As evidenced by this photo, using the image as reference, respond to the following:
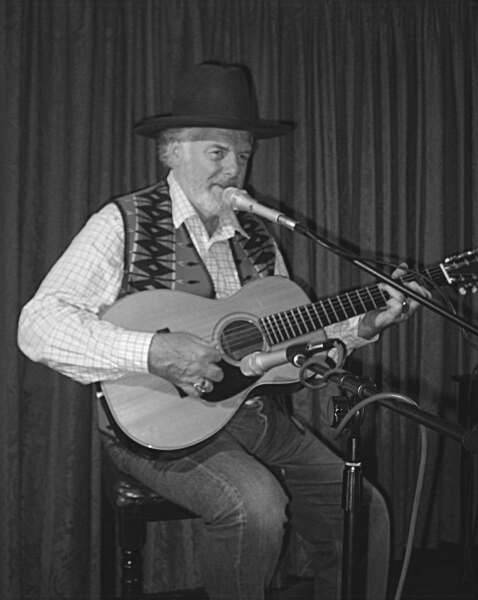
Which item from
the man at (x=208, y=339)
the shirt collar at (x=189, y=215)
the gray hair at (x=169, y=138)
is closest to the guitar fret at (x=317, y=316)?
the man at (x=208, y=339)

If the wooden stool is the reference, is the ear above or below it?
above

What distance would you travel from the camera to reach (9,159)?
2562 millimetres

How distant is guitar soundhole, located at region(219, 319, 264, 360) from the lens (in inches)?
78.0

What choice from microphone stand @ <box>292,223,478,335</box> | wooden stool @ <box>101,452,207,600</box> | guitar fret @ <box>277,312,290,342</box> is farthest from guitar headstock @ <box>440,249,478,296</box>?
wooden stool @ <box>101,452,207,600</box>

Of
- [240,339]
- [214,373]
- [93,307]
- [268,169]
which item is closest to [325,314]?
[240,339]

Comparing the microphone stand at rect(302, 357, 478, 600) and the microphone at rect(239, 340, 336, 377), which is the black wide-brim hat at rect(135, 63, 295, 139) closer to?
the microphone at rect(239, 340, 336, 377)

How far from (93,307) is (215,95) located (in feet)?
2.39

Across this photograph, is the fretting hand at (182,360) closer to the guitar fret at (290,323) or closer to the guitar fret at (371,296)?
the guitar fret at (290,323)

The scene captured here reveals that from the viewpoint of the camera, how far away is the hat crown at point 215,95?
2.19 meters

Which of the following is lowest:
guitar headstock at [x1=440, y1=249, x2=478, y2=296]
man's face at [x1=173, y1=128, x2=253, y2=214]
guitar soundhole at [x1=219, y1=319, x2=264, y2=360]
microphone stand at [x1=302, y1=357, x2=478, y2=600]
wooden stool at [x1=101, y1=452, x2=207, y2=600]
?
wooden stool at [x1=101, y1=452, x2=207, y2=600]

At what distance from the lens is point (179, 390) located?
6.23 ft

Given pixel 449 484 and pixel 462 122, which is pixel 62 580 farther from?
pixel 462 122

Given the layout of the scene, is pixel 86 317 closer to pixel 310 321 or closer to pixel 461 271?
pixel 310 321

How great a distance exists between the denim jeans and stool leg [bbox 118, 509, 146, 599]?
0.37 ft
